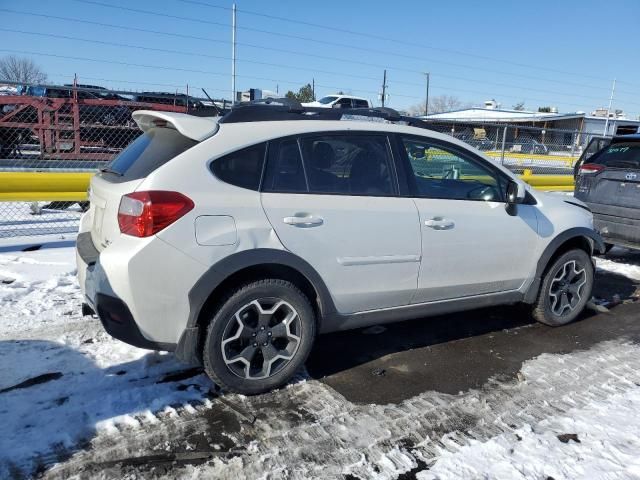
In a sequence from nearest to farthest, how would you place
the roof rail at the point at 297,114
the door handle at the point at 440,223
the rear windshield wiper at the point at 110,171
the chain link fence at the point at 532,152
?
the rear windshield wiper at the point at 110,171 < the roof rail at the point at 297,114 < the door handle at the point at 440,223 < the chain link fence at the point at 532,152

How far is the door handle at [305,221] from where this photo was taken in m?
3.16

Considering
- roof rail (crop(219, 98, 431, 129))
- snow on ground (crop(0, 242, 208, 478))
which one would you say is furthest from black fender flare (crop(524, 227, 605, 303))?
snow on ground (crop(0, 242, 208, 478))

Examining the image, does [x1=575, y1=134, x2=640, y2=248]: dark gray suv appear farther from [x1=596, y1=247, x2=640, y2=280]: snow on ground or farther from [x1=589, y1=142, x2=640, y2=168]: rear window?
[x1=596, y1=247, x2=640, y2=280]: snow on ground

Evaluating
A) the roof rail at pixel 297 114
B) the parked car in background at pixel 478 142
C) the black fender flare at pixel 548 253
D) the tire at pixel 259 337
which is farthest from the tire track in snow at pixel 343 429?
the parked car in background at pixel 478 142

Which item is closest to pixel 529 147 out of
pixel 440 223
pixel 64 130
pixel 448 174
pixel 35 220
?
pixel 64 130

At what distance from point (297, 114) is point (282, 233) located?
3.04 ft

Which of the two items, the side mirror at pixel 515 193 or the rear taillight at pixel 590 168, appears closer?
the side mirror at pixel 515 193

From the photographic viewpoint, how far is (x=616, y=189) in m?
6.61

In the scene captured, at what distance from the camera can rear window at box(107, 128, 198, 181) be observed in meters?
3.06

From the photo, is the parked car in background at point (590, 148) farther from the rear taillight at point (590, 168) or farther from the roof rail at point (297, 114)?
the roof rail at point (297, 114)

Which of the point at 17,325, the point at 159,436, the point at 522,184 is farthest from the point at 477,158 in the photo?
the point at 17,325

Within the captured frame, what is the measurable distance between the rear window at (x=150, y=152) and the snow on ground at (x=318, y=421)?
132cm

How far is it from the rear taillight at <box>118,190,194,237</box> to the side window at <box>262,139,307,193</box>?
539mm

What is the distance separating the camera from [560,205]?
14.9 ft
